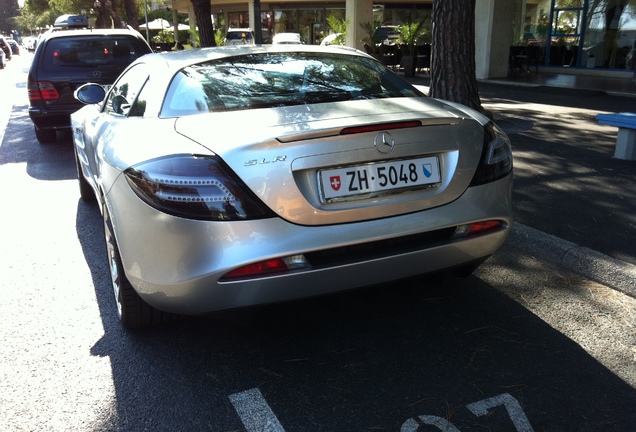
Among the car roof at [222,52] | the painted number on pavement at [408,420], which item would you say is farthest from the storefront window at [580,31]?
the painted number on pavement at [408,420]

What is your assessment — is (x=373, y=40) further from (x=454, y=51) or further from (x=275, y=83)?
(x=275, y=83)

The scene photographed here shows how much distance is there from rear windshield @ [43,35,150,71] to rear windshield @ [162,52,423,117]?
6.18m

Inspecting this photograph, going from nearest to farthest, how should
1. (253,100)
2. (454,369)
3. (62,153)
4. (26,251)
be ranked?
(454,369) → (253,100) → (26,251) → (62,153)

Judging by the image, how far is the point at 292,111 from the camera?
309cm

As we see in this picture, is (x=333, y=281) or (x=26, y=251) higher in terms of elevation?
(x=333, y=281)

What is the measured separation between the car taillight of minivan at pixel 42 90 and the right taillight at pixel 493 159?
746 cm

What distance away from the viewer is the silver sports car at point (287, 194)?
267 centimetres

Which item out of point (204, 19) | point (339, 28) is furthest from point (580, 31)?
point (204, 19)

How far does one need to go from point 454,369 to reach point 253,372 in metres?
0.99

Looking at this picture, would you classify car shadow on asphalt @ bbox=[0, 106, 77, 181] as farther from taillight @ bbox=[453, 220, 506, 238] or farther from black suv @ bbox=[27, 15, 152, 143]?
taillight @ bbox=[453, 220, 506, 238]

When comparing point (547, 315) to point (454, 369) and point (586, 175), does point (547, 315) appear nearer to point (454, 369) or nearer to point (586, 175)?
point (454, 369)

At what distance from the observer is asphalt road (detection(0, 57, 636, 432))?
Result: 2.65m

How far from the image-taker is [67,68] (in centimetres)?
902

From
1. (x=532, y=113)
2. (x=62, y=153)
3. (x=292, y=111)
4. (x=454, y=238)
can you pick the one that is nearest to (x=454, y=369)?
(x=454, y=238)
